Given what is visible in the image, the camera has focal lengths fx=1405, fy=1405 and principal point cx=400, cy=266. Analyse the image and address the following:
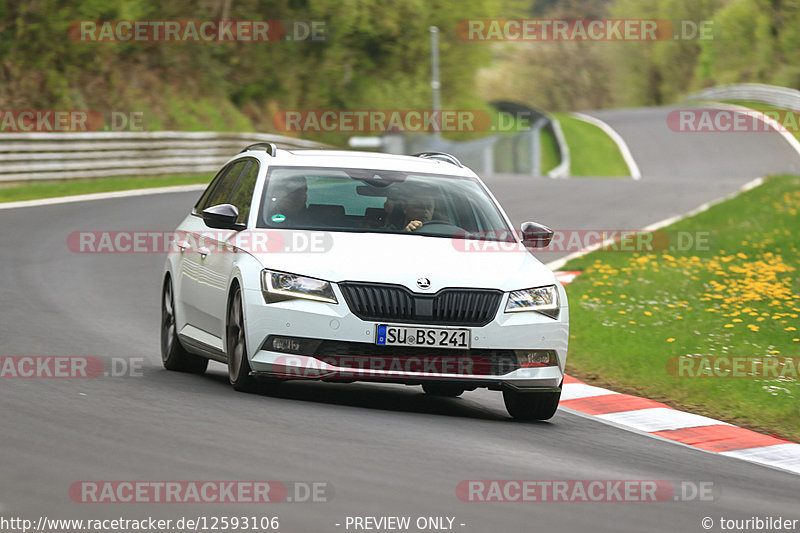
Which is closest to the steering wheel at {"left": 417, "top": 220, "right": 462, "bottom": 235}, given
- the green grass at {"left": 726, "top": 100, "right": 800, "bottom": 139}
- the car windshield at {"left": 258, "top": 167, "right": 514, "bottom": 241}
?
the car windshield at {"left": 258, "top": 167, "right": 514, "bottom": 241}

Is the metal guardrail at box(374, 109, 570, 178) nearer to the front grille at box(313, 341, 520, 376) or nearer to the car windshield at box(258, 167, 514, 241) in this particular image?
the car windshield at box(258, 167, 514, 241)

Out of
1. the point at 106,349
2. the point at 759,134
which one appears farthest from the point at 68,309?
the point at 759,134

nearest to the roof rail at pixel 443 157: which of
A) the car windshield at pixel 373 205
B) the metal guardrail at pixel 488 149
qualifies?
the car windshield at pixel 373 205

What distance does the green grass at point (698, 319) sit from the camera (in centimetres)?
1068

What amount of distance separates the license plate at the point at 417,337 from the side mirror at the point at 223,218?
1.51 m

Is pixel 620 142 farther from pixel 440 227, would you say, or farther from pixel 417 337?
pixel 417 337

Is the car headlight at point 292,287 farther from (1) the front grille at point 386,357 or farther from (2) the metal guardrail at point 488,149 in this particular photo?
(2) the metal guardrail at point 488,149

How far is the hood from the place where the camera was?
8711 millimetres

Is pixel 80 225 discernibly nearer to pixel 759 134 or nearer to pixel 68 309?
pixel 68 309

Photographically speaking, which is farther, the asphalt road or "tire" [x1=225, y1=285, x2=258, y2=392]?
"tire" [x1=225, y1=285, x2=258, y2=392]

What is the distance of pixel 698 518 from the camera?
247 inches

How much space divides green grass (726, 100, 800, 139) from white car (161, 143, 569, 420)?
5018 centimetres

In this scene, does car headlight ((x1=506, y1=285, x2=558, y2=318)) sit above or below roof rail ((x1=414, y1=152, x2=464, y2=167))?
below

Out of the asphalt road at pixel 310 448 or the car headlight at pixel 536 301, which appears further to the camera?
the car headlight at pixel 536 301
